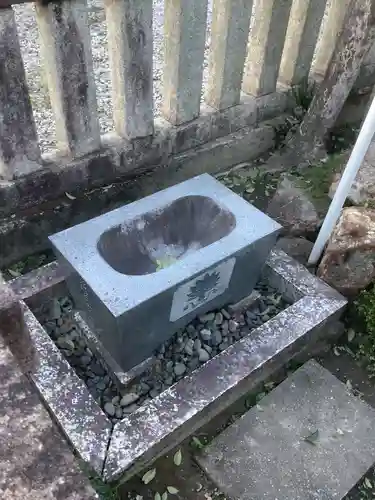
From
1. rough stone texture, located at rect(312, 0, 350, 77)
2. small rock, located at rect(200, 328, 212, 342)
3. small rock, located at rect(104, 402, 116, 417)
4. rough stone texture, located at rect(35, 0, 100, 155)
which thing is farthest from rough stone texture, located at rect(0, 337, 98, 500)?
rough stone texture, located at rect(312, 0, 350, 77)

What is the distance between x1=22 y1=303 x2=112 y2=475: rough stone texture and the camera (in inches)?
94.3

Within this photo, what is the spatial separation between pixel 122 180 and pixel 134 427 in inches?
76.3

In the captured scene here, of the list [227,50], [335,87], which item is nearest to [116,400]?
[227,50]

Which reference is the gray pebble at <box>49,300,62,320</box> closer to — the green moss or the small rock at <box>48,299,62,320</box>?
the small rock at <box>48,299,62,320</box>

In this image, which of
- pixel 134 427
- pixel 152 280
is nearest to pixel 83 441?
pixel 134 427

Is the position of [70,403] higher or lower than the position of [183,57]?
lower

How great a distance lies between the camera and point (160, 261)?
311 centimetres

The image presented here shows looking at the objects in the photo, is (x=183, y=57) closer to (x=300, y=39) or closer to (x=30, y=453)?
(x=300, y=39)

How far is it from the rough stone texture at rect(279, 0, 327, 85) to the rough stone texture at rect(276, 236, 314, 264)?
1.58 m

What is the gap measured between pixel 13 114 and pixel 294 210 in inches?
83.6

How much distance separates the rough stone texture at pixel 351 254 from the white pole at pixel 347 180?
0.23 ft

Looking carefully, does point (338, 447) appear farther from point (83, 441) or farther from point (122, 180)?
point (122, 180)

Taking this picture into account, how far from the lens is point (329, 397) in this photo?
309 cm

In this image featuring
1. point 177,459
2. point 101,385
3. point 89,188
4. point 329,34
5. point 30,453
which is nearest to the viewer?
point 30,453
